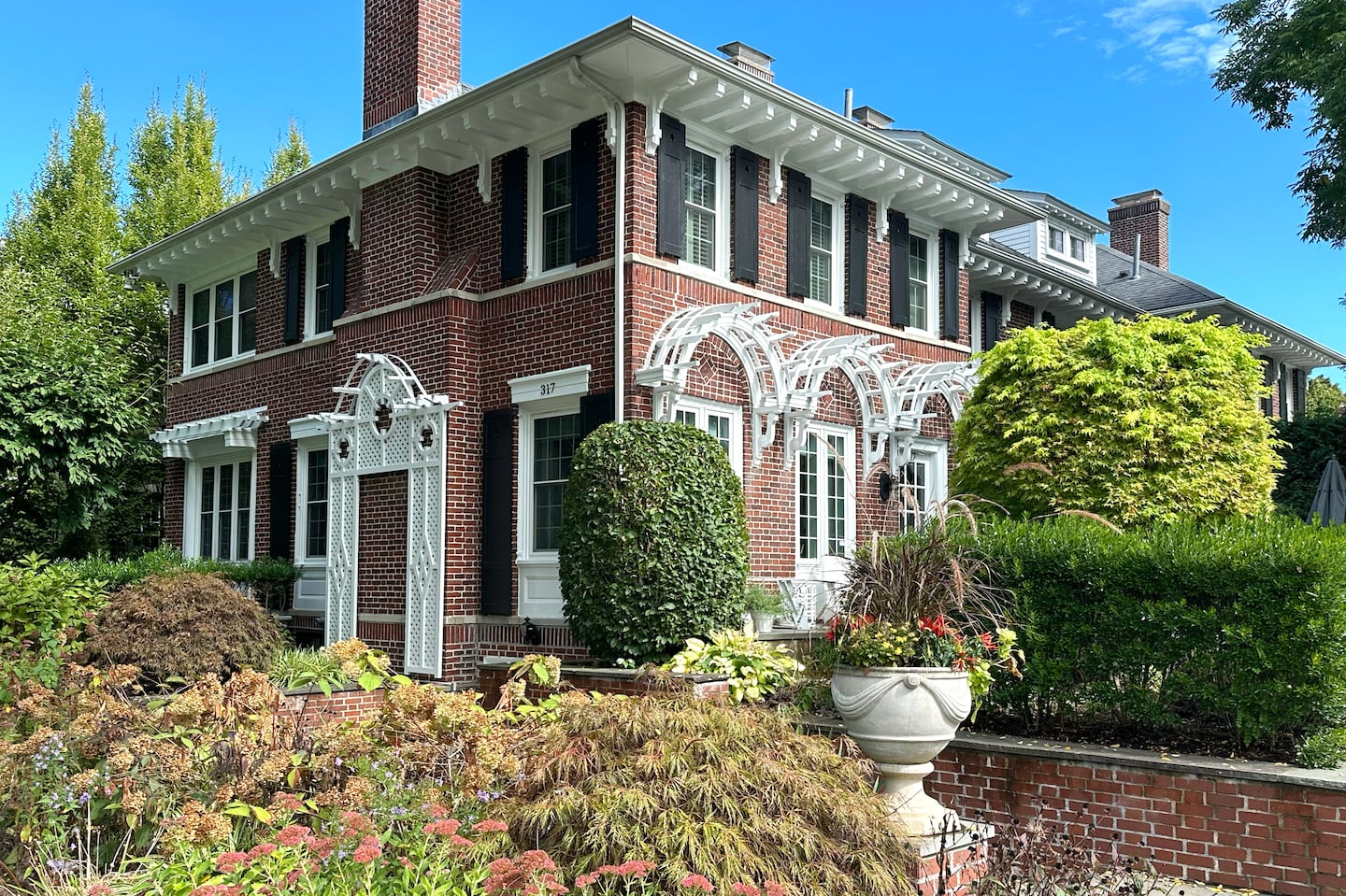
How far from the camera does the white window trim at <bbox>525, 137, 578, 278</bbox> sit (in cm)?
1250

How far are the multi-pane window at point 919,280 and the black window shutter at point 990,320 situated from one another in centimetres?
258

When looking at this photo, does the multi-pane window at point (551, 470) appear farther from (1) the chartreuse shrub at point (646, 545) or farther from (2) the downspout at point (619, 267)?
(1) the chartreuse shrub at point (646, 545)

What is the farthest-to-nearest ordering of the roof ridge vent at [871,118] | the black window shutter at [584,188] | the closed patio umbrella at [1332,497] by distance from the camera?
1. the roof ridge vent at [871,118]
2. the closed patio umbrella at [1332,497]
3. the black window shutter at [584,188]

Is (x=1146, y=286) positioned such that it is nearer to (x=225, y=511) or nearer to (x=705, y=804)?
(x=225, y=511)

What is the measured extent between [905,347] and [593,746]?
1074 centimetres

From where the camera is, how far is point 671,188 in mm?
11820

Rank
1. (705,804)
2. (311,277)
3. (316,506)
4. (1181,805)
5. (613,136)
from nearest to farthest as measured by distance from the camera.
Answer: (705,804) → (1181,805) → (613,136) → (316,506) → (311,277)

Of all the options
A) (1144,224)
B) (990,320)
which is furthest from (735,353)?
(1144,224)

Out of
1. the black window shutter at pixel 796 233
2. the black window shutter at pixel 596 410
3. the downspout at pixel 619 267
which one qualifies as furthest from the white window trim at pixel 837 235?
the black window shutter at pixel 596 410

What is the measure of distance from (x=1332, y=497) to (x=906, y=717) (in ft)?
31.0

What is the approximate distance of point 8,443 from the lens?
16562 mm

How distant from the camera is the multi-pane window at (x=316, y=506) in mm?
15523

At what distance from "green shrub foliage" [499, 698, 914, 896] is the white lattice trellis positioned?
5.86m

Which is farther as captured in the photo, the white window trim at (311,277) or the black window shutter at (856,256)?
the white window trim at (311,277)
